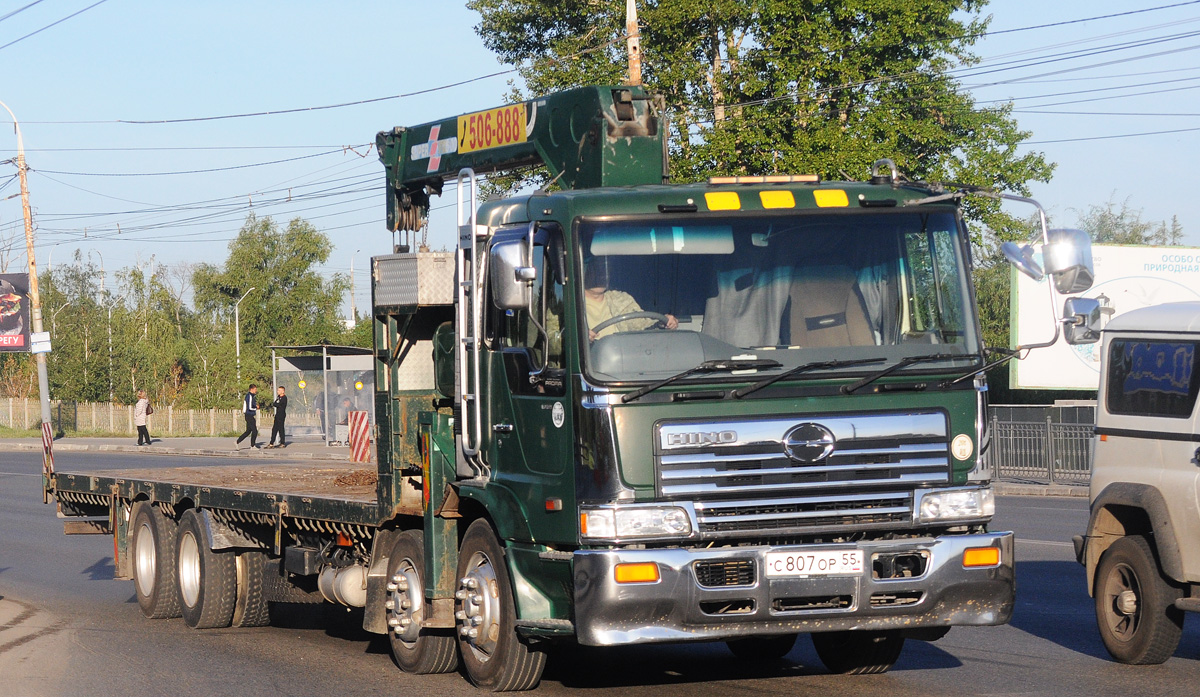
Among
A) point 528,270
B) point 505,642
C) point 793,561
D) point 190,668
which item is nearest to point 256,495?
point 190,668

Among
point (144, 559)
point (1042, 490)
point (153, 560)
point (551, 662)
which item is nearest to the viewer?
point (551, 662)

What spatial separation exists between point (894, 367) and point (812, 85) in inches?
1144

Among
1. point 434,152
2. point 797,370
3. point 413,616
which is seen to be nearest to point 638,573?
point 797,370

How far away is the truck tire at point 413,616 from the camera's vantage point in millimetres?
8289

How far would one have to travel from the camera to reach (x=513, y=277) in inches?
276

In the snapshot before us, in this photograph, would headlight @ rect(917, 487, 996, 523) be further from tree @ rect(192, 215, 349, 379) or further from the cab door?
tree @ rect(192, 215, 349, 379)

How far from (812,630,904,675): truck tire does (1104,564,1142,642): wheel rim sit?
1.41 meters

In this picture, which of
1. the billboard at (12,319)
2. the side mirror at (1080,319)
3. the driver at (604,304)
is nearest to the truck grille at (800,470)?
the driver at (604,304)

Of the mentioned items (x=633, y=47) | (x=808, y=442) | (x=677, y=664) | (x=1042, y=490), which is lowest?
(x=1042, y=490)

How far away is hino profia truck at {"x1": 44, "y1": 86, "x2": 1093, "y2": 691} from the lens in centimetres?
666

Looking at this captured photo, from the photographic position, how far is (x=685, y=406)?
668cm

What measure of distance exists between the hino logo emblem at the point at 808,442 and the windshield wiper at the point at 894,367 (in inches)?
9.4

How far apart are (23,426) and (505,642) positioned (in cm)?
6520

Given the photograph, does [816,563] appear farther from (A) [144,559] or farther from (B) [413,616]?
(A) [144,559]
